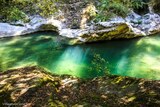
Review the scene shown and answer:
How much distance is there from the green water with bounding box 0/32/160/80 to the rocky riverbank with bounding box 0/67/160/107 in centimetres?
271

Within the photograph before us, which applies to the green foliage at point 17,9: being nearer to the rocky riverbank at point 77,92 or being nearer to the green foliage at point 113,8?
the green foliage at point 113,8

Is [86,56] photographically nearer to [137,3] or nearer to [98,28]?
[98,28]

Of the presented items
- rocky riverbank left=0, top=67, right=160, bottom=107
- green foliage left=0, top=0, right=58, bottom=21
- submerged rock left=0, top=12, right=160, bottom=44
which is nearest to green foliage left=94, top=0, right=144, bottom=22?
submerged rock left=0, top=12, right=160, bottom=44

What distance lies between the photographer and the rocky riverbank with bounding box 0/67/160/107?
5.27 metres

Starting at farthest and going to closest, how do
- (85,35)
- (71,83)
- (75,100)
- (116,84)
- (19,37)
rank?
(19,37), (85,35), (71,83), (116,84), (75,100)

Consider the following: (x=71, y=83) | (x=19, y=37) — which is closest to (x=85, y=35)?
(x=19, y=37)

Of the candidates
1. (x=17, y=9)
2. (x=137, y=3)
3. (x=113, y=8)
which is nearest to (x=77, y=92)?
(x=17, y=9)

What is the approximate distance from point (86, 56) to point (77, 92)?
6702 mm

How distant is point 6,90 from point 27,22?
1280 centimetres

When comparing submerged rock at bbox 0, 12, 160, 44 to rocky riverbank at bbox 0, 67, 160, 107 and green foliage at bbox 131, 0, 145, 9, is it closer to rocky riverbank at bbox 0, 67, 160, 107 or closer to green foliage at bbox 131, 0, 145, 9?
green foliage at bbox 131, 0, 145, 9

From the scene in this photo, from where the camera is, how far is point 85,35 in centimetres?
1559

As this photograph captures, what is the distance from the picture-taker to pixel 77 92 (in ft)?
20.6

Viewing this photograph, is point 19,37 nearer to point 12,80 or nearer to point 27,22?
point 27,22

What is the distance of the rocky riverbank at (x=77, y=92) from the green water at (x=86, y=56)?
2708 mm
